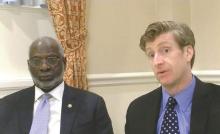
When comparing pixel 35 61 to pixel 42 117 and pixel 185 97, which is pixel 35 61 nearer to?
pixel 42 117

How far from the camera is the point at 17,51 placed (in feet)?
8.60

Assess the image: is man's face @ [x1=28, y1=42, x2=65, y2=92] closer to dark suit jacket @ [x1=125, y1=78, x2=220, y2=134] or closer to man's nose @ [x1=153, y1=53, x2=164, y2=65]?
dark suit jacket @ [x1=125, y1=78, x2=220, y2=134]

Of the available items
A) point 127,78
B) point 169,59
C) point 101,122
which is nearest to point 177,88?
point 169,59

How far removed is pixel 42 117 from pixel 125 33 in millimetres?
1268

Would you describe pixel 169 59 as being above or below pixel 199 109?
above

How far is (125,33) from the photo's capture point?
3096 mm

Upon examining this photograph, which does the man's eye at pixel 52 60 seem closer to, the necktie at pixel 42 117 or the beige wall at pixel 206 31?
the necktie at pixel 42 117

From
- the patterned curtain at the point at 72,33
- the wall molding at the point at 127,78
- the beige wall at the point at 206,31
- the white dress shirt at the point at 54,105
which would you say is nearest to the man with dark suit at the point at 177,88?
the white dress shirt at the point at 54,105

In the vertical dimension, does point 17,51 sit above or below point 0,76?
above

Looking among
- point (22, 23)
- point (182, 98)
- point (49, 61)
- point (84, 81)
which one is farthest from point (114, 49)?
point (182, 98)

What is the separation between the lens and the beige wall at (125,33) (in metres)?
2.93

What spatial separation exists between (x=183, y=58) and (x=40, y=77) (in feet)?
2.77

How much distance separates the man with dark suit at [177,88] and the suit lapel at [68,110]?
0.45 metres

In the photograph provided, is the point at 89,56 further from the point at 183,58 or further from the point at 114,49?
the point at 183,58
